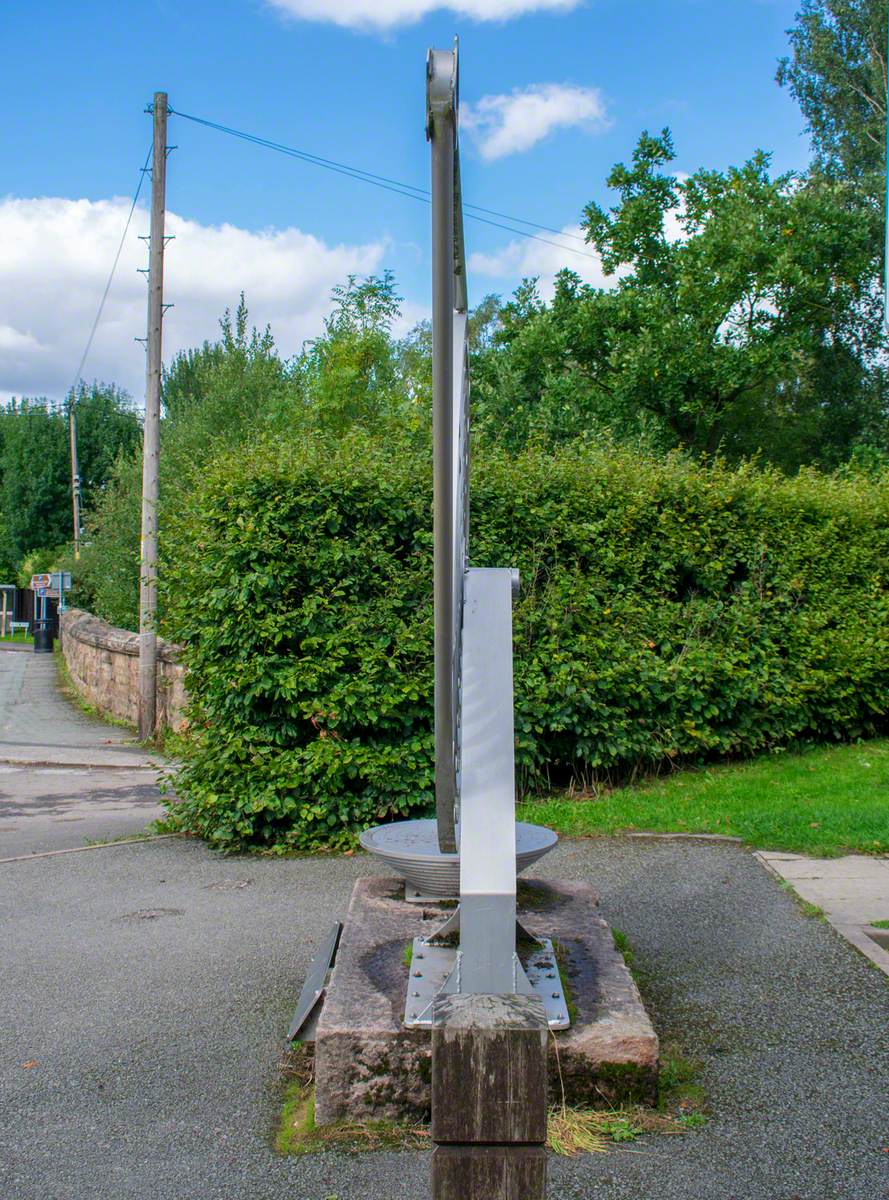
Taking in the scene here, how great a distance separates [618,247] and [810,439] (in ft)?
22.7

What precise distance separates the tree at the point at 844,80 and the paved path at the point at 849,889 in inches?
881

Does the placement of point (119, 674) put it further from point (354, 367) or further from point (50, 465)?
point (50, 465)

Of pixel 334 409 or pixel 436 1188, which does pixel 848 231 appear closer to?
pixel 334 409

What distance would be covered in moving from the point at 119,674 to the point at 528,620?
11344 millimetres

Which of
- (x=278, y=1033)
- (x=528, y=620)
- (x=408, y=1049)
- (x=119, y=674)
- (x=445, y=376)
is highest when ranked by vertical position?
(x=445, y=376)

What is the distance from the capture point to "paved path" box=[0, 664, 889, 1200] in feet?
10.4

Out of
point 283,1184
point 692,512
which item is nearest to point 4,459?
point 692,512

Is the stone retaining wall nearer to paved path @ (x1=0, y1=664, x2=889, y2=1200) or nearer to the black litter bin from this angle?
paved path @ (x1=0, y1=664, x2=889, y2=1200)

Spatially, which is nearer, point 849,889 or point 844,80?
point 849,889

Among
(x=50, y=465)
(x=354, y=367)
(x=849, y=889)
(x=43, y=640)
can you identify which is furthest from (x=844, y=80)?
(x=50, y=465)

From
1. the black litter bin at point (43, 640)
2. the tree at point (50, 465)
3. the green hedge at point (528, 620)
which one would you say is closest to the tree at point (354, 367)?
the green hedge at point (528, 620)

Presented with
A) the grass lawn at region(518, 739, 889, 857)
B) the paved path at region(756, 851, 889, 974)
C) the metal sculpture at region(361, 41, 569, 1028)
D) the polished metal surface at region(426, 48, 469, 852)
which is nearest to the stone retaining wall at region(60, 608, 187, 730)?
the grass lawn at region(518, 739, 889, 857)

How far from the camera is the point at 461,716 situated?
10.9 feet

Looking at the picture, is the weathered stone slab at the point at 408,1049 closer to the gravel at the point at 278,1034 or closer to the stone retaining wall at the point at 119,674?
the gravel at the point at 278,1034
